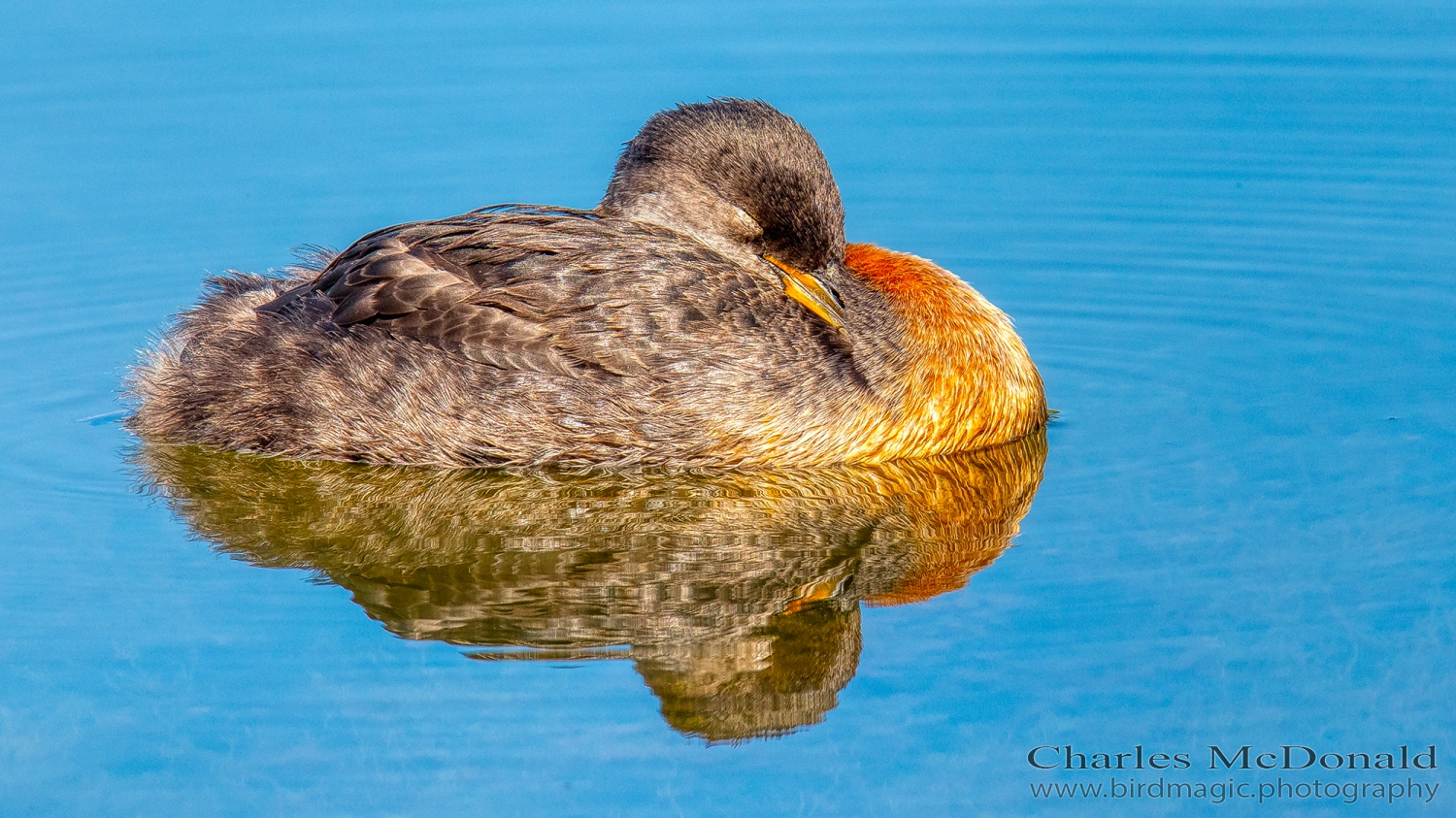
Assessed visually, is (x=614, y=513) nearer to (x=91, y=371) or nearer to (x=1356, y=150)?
(x=91, y=371)

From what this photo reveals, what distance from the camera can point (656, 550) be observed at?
24.1ft

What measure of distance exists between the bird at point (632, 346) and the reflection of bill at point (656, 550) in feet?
0.51

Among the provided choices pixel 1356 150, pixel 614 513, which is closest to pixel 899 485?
pixel 614 513

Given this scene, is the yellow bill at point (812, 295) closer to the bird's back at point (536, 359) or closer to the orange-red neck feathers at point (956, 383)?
the bird's back at point (536, 359)

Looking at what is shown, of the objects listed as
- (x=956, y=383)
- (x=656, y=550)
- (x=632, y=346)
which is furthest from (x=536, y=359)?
(x=956, y=383)

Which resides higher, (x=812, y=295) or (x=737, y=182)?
(x=737, y=182)

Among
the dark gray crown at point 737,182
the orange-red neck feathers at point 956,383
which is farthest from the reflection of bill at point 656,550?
the dark gray crown at point 737,182

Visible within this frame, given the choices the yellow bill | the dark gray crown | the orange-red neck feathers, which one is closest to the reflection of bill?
the orange-red neck feathers

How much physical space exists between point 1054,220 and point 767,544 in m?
4.49

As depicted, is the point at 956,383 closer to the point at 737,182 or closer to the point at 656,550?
the point at 737,182

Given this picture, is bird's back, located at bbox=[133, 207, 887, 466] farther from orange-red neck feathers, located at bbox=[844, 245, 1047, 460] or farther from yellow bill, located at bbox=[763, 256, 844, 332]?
orange-red neck feathers, located at bbox=[844, 245, 1047, 460]

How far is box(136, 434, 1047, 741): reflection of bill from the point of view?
643 cm

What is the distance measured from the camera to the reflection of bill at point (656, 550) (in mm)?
6434

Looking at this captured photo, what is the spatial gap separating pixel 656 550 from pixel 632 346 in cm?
112
